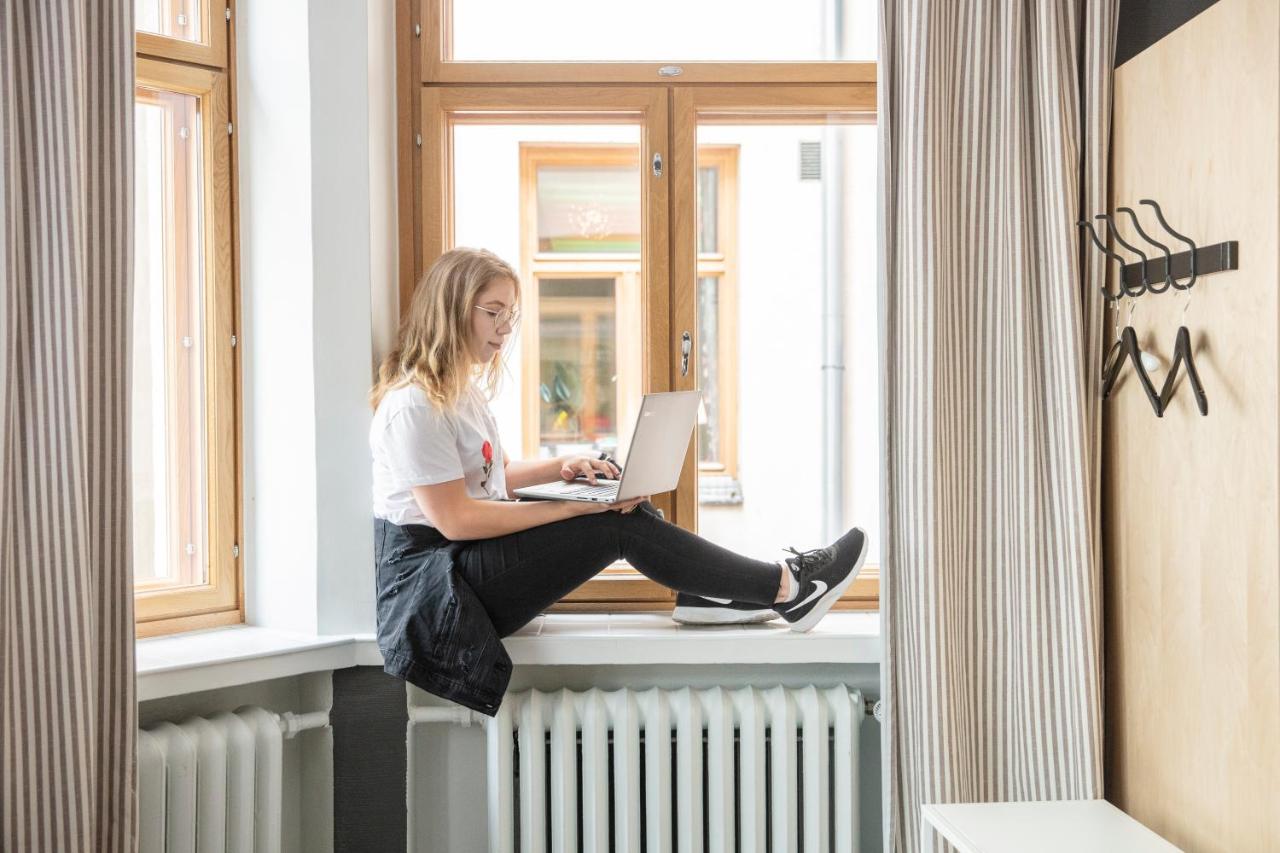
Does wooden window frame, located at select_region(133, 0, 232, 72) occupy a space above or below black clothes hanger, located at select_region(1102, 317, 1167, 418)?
above

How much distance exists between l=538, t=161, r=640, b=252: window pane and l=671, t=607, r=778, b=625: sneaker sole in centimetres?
80

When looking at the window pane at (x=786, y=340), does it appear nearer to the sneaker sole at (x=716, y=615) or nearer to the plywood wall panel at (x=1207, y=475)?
the sneaker sole at (x=716, y=615)

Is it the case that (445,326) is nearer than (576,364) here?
Yes

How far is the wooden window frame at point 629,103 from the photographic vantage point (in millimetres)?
2090

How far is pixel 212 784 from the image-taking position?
1737mm

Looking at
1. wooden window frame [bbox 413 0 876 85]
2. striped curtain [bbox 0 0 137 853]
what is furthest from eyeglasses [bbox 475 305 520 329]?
striped curtain [bbox 0 0 137 853]

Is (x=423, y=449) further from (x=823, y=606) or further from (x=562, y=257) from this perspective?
(x=823, y=606)

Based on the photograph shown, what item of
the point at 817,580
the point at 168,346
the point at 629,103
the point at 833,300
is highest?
the point at 629,103

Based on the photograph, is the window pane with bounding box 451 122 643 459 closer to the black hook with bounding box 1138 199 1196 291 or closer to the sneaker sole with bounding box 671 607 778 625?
Answer: the sneaker sole with bounding box 671 607 778 625

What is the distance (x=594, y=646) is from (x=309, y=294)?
886 mm

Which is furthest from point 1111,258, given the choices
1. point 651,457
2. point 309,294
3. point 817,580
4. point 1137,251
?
point 309,294

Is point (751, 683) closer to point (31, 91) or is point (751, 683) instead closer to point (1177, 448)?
point (1177, 448)

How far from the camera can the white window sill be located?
1843 millimetres

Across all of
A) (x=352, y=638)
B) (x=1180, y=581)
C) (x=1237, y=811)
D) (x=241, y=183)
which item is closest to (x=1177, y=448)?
(x=1180, y=581)
